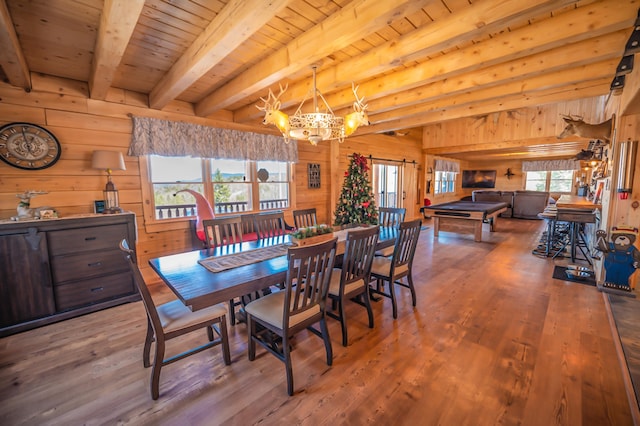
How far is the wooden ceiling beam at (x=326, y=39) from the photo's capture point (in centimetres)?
157

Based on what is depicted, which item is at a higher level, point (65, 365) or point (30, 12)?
point (30, 12)

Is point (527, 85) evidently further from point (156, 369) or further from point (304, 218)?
point (156, 369)

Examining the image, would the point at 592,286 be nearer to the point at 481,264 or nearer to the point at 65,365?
the point at 481,264

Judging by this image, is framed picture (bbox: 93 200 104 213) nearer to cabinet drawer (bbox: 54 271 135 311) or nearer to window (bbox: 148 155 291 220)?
window (bbox: 148 155 291 220)

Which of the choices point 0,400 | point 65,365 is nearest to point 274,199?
point 65,365

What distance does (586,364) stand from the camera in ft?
6.38

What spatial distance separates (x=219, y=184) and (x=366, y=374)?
132 inches

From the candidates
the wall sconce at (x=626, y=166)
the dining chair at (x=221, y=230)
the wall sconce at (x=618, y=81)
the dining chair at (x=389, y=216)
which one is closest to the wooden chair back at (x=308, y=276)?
the dining chair at (x=221, y=230)

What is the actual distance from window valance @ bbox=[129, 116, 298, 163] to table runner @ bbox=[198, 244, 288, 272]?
2.04 meters

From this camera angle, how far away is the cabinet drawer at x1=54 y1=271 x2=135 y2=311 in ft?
8.54

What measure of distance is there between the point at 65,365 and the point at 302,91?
10.7 feet

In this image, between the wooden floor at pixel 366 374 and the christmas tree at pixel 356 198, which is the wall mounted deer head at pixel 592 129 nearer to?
the wooden floor at pixel 366 374

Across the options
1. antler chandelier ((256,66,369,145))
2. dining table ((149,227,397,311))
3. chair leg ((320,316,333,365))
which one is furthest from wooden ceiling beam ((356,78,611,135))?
chair leg ((320,316,333,365))

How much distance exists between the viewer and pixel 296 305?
1740mm
